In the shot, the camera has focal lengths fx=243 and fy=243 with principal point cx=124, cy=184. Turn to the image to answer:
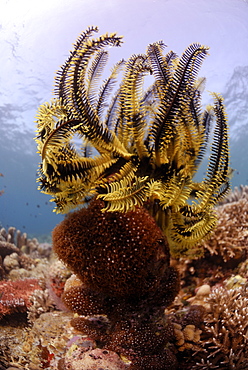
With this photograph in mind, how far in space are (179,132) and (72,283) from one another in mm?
2212

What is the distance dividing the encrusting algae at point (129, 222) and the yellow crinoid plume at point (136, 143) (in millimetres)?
11

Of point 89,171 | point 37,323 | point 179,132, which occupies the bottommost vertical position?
point 37,323

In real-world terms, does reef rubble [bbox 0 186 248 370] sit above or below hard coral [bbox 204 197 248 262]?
below

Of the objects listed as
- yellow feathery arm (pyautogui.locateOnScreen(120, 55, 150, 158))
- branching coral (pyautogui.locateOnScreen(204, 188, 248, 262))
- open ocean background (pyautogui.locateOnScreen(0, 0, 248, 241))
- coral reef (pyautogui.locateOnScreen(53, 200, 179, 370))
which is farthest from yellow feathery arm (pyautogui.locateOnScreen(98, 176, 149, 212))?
branching coral (pyautogui.locateOnScreen(204, 188, 248, 262))

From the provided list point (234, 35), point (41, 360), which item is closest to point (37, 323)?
point (41, 360)

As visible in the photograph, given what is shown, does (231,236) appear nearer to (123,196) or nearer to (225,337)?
(225,337)

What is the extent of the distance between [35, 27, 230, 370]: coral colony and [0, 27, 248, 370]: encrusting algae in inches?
0.4

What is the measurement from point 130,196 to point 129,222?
1.00ft

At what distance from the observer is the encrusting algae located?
212cm

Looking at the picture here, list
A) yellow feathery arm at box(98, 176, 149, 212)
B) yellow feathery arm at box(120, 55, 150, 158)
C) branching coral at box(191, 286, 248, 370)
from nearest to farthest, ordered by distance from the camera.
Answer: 1. yellow feathery arm at box(98, 176, 149, 212)
2. yellow feathery arm at box(120, 55, 150, 158)
3. branching coral at box(191, 286, 248, 370)

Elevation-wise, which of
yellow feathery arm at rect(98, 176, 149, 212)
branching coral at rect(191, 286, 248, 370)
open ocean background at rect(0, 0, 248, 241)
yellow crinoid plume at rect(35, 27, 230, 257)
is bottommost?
branching coral at rect(191, 286, 248, 370)

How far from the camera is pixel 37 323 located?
9.18ft

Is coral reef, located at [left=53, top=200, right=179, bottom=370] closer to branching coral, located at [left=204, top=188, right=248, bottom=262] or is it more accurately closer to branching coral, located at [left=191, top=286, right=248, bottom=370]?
branching coral, located at [left=191, top=286, right=248, bottom=370]

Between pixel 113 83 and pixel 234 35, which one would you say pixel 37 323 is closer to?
pixel 113 83
